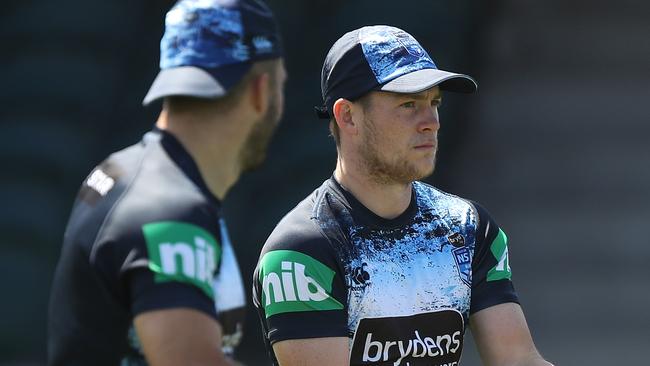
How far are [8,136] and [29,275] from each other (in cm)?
79

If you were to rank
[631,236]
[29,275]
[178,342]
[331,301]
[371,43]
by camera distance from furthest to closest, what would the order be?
[631,236], [29,275], [371,43], [331,301], [178,342]

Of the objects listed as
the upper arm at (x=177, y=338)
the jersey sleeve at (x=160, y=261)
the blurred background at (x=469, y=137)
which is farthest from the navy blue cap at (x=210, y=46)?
the blurred background at (x=469, y=137)

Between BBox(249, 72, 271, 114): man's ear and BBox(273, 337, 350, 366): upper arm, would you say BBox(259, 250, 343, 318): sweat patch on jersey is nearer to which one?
BBox(273, 337, 350, 366): upper arm

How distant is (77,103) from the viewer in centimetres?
682

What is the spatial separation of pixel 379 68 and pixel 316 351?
78 cm

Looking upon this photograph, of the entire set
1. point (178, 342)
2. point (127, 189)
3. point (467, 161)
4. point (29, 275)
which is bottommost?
point (29, 275)

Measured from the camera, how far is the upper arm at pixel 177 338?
2068 mm

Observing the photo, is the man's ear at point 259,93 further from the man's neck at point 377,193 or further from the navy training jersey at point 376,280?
the man's neck at point 377,193

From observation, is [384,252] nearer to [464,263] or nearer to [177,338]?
[464,263]

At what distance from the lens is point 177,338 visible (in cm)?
208

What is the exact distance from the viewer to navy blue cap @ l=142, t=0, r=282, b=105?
229cm

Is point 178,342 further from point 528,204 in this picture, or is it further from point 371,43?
point 528,204

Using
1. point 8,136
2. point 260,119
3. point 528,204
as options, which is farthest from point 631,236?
point 260,119

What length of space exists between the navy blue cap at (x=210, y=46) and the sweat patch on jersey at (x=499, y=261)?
1.20 metres
